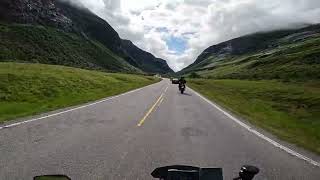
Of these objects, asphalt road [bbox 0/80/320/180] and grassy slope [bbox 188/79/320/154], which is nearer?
asphalt road [bbox 0/80/320/180]

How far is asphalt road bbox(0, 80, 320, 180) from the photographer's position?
811 cm

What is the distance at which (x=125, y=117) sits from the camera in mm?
18828

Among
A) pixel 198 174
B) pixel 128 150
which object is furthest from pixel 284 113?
pixel 198 174

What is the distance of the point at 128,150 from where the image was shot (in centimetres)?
1040

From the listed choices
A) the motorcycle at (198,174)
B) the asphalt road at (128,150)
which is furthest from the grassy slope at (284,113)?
the motorcycle at (198,174)

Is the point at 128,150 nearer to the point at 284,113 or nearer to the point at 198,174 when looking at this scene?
the point at 198,174

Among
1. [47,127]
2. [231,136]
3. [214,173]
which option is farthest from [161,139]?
[214,173]

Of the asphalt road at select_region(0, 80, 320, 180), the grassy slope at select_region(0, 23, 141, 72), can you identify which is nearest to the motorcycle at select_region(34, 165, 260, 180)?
the asphalt road at select_region(0, 80, 320, 180)

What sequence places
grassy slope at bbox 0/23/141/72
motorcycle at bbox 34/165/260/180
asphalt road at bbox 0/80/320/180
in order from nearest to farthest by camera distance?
1. motorcycle at bbox 34/165/260/180
2. asphalt road at bbox 0/80/320/180
3. grassy slope at bbox 0/23/141/72

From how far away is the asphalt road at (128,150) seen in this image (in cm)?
811

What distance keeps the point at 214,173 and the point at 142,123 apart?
1251 centimetres

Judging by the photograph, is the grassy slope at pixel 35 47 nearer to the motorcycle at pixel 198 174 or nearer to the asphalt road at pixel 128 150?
the asphalt road at pixel 128 150

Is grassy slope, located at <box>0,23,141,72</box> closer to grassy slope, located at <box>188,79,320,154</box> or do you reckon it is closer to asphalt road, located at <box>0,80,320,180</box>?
grassy slope, located at <box>188,79,320,154</box>

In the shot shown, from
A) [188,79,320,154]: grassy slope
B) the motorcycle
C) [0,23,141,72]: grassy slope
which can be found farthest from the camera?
[0,23,141,72]: grassy slope
